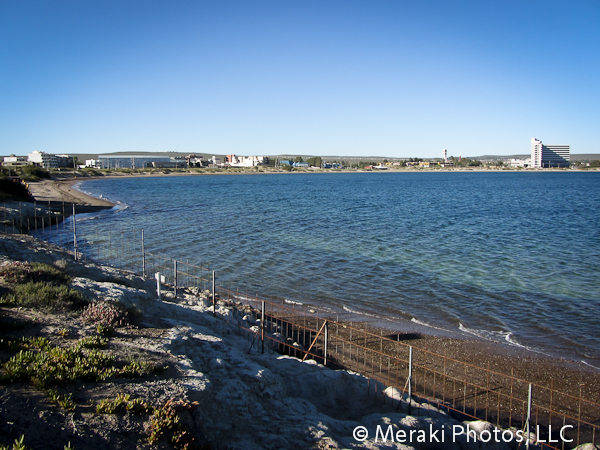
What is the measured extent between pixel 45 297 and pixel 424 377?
906 centimetres

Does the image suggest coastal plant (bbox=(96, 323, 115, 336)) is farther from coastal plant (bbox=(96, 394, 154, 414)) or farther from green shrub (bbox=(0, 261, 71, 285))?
green shrub (bbox=(0, 261, 71, 285))

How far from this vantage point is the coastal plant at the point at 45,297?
7727mm

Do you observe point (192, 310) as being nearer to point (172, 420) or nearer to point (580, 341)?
point (172, 420)

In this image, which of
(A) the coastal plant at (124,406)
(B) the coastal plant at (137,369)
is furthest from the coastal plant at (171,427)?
(B) the coastal plant at (137,369)

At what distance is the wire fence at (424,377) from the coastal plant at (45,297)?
362cm

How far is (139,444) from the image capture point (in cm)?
438

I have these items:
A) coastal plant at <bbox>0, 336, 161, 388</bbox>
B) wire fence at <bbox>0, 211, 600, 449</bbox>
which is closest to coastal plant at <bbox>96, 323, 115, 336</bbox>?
coastal plant at <bbox>0, 336, 161, 388</bbox>

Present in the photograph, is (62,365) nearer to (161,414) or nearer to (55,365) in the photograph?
(55,365)

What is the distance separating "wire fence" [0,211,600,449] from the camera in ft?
26.1

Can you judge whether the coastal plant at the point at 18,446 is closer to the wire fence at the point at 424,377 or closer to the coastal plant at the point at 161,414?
the coastal plant at the point at 161,414

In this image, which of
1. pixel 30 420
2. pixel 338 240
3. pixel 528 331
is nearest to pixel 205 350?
pixel 30 420

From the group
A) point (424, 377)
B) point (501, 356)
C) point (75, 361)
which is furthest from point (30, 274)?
point (501, 356)

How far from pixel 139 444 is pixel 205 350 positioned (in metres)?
2.97

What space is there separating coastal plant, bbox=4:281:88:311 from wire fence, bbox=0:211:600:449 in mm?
3625
